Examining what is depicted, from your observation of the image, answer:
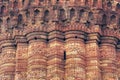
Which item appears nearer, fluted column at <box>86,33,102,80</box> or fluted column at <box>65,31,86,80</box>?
fluted column at <box>65,31,86,80</box>

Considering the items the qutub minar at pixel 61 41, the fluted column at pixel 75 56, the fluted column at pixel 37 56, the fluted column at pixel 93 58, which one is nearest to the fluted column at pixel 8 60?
the qutub minar at pixel 61 41

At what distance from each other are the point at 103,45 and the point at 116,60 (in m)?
1.16

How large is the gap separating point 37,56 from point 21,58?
116 cm

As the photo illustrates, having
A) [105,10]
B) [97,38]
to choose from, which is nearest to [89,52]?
[97,38]

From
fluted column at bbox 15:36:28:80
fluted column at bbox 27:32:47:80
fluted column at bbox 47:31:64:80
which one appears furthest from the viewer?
fluted column at bbox 15:36:28:80

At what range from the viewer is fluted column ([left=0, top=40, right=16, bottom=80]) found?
30578 mm

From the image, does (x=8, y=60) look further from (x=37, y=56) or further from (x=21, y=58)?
(x=37, y=56)

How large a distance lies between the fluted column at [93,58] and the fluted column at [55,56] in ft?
4.87

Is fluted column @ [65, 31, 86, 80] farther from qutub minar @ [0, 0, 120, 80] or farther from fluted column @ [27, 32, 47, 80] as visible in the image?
fluted column @ [27, 32, 47, 80]

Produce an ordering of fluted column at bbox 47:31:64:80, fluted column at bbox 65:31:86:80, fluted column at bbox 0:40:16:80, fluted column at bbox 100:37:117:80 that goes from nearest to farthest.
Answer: fluted column at bbox 47:31:64:80 < fluted column at bbox 65:31:86:80 < fluted column at bbox 100:37:117:80 < fluted column at bbox 0:40:16:80

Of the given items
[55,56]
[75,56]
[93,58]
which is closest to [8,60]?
[55,56]

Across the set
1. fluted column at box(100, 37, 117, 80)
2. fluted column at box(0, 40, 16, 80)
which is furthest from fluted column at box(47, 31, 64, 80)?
fluted column at box(100, 37, 117, 80)

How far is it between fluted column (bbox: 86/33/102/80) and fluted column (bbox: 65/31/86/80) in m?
0.29

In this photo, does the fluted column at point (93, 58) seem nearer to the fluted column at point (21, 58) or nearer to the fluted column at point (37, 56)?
the fluted column at point (37, 56)
